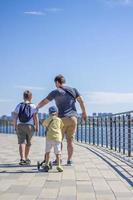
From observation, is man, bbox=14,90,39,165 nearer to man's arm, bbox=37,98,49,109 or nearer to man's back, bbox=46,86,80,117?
man's arm, bbox=37,98,49,109

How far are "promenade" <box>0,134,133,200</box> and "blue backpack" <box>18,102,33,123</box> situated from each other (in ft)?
3.24

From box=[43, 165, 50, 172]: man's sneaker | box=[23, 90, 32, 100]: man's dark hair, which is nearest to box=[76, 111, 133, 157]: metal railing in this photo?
box=[23, 90, 32, 100]: man's dark hair

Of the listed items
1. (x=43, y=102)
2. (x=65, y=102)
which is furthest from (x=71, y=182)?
(x=43, y=102)

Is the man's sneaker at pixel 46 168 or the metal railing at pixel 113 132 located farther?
the metal railing at pixel 113 132

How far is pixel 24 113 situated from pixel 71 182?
3.31 m

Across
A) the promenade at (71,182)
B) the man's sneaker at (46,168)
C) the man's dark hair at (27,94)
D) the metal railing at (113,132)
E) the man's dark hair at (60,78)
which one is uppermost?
the man's dark hair at (60,78)

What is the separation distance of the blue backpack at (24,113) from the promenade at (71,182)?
0.99m

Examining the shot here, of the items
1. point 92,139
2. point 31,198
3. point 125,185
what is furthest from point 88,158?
point 92,139

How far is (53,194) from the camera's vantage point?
24.8 ft

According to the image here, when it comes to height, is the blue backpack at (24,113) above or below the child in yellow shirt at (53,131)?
above

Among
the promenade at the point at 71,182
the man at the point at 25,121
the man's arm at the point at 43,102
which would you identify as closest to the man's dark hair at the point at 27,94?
the man at the point at 25,121

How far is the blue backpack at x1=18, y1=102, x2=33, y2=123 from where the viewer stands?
1167 cm

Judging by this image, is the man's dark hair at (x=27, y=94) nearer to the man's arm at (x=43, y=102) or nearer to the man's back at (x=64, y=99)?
the man's arm at (x=43, y=102)

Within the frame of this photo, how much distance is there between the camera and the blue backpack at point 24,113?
38.3 ft
